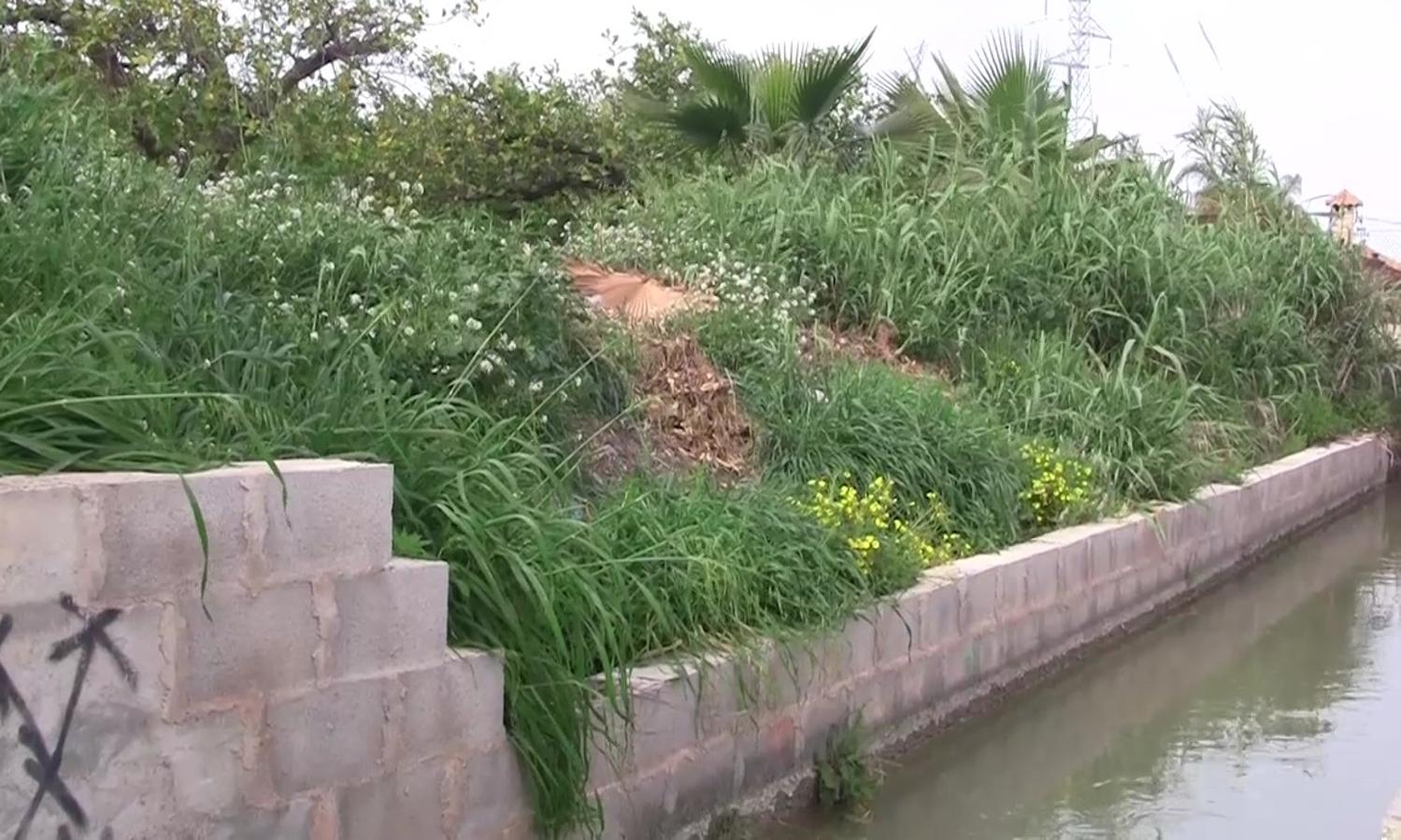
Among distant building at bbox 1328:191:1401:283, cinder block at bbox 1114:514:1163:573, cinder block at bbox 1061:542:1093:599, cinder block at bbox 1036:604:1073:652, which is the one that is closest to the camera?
cinder block at bbox 1036:604:1073:652

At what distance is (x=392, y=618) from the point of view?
371 centimetres

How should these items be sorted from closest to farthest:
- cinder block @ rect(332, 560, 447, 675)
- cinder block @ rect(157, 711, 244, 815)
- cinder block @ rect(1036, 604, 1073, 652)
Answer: cinder block @ rect(157, 711, 244, 815) < cinder block @ rect(332, 560, 447, 675) < cinder block @ rect(1036, 604, 1073, 652)

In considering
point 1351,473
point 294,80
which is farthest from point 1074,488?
point 294,80

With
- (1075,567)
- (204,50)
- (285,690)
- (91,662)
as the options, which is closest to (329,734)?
(285,690)

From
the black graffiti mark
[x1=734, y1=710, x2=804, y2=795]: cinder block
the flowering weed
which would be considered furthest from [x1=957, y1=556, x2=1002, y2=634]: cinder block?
the black graffiti mark

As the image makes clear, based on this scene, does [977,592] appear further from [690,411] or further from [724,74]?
[724,74]

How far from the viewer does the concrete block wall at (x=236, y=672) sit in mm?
2979

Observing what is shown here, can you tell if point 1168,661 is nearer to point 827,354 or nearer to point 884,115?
point 827,354

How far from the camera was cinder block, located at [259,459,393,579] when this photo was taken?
11.2 ft

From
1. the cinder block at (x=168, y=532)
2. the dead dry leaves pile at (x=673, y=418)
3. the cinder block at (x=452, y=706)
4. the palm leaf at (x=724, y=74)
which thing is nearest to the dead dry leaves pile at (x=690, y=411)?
the dead dry leaves pile at (x=673, y=418)

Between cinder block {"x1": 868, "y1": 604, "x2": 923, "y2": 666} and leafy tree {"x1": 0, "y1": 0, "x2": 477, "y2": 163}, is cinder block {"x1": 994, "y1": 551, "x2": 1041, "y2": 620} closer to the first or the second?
cinder block {"x1": 868, "y1": 604, "x2": 923, "y2": 666}

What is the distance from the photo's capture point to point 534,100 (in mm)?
13562

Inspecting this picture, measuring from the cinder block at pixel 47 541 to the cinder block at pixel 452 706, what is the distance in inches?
37.1

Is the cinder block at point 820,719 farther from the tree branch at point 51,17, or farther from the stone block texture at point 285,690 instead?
the tree branch at point 51,17
